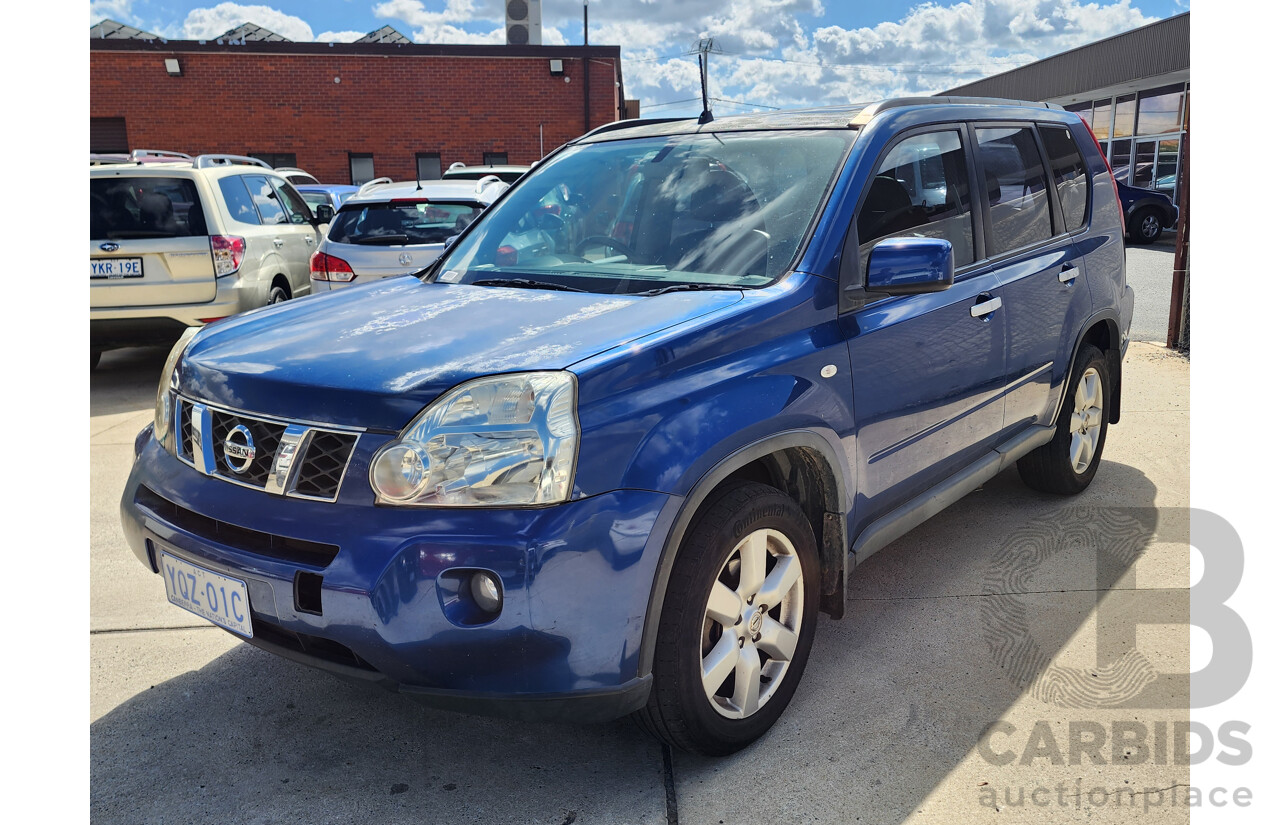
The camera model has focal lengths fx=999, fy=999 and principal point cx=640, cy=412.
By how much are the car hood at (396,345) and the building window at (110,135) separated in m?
27.0

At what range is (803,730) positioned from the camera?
2.99 m

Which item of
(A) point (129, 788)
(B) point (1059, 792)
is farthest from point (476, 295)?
(B) point (1059, 792)

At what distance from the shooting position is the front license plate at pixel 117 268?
7.78 m

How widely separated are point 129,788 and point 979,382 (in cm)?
309

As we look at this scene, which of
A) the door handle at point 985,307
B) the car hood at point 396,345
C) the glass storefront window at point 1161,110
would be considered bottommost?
the car hood at point 396,345

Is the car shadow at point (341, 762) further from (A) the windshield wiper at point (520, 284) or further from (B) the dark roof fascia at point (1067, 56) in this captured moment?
A: (B) the dark roof fascia at point (1067, 56)

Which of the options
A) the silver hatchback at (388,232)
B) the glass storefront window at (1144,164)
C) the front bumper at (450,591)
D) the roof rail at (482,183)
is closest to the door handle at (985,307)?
the front bumper at (450,591)

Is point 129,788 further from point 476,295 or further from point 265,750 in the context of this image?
point 476,295

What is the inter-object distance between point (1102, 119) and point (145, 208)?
27.9 m

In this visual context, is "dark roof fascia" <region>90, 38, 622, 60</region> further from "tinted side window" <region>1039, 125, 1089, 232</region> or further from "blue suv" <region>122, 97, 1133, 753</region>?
"blue suv" <region>122, 97, 1133, 753</region>

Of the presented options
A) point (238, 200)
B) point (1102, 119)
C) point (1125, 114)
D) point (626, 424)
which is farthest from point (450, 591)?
point (1102, 119)

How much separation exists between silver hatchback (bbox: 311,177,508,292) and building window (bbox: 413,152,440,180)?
19.1 metres

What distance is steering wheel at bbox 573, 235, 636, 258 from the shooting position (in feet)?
11.3

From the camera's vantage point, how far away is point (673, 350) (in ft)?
8.34
